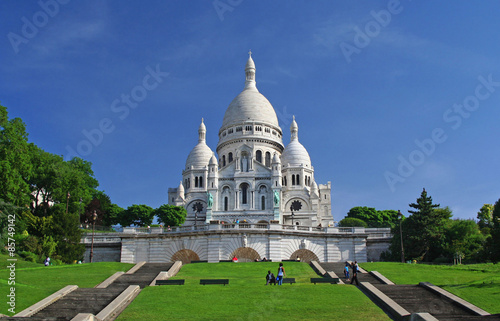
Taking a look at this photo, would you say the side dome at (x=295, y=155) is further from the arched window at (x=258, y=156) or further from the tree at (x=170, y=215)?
the tree at (x=170, y=215)

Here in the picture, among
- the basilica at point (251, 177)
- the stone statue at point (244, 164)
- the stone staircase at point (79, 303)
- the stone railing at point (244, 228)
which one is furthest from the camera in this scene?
the stone statue at point (244, 164)

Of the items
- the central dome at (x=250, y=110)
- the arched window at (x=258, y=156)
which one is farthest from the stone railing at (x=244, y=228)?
the central dome at (x=250, y=110)

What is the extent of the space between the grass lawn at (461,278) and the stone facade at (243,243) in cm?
953

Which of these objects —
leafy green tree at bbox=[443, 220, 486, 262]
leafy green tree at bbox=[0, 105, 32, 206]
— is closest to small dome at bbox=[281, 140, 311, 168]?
leafy green tree at bbox=[443, 220, 486, 262]

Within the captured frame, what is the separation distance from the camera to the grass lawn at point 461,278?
68.7 ft

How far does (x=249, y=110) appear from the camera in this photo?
317 ft

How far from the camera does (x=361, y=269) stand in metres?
30.7

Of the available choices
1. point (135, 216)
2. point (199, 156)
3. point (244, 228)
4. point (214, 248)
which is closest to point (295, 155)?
point (199, 156)

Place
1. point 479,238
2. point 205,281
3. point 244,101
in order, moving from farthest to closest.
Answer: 1. point 244,101
2. point 479,238
3. point 205,281

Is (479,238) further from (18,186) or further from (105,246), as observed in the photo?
(18,186)

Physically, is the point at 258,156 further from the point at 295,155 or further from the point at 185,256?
the point at 185,256

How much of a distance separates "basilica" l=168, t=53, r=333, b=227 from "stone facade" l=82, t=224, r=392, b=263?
30731mm

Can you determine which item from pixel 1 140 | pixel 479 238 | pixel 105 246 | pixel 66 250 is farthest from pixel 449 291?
pixel 1 140

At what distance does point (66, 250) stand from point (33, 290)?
1869 cm
